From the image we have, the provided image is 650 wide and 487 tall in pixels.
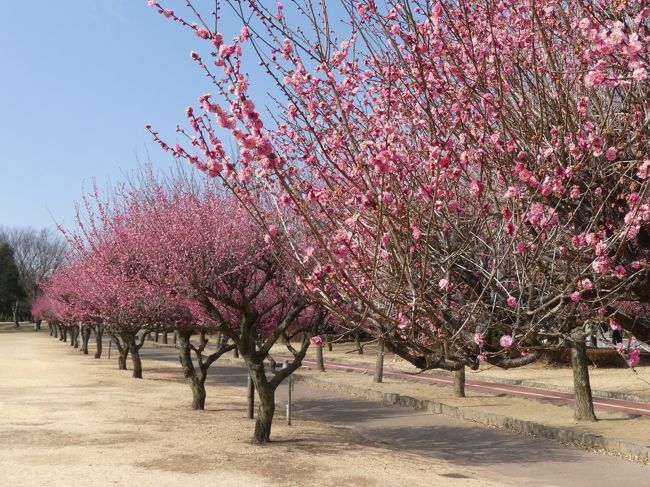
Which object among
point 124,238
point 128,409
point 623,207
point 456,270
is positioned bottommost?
point 128,409

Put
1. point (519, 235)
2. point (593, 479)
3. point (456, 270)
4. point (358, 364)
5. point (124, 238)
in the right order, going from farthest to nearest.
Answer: point (358, 364), point (124, 238), point (593, 479), point (456, 270), point (519, 235)

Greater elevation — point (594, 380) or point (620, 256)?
point (620, 256)

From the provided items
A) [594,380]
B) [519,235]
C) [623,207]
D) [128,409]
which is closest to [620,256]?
[623,207]

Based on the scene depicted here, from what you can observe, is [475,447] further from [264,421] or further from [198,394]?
[198,394]

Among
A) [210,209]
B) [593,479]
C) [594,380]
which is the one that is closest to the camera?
[593,479]

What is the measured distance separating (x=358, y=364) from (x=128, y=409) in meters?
19.6

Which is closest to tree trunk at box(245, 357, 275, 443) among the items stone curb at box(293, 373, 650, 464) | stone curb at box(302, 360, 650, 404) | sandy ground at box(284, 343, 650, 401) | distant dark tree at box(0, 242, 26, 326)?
stone curb at box(293, 373, 650, 464)

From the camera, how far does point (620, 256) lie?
5.79 metres

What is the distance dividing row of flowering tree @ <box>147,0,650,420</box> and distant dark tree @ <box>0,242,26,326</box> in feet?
319

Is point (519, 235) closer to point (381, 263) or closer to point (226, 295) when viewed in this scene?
point (381, 263)

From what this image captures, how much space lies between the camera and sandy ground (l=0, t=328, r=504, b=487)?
37.7ft

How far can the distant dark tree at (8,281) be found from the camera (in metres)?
93.6

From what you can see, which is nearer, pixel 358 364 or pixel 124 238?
pixel 124 238

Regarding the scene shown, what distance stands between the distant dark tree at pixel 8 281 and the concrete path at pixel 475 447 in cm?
8202
